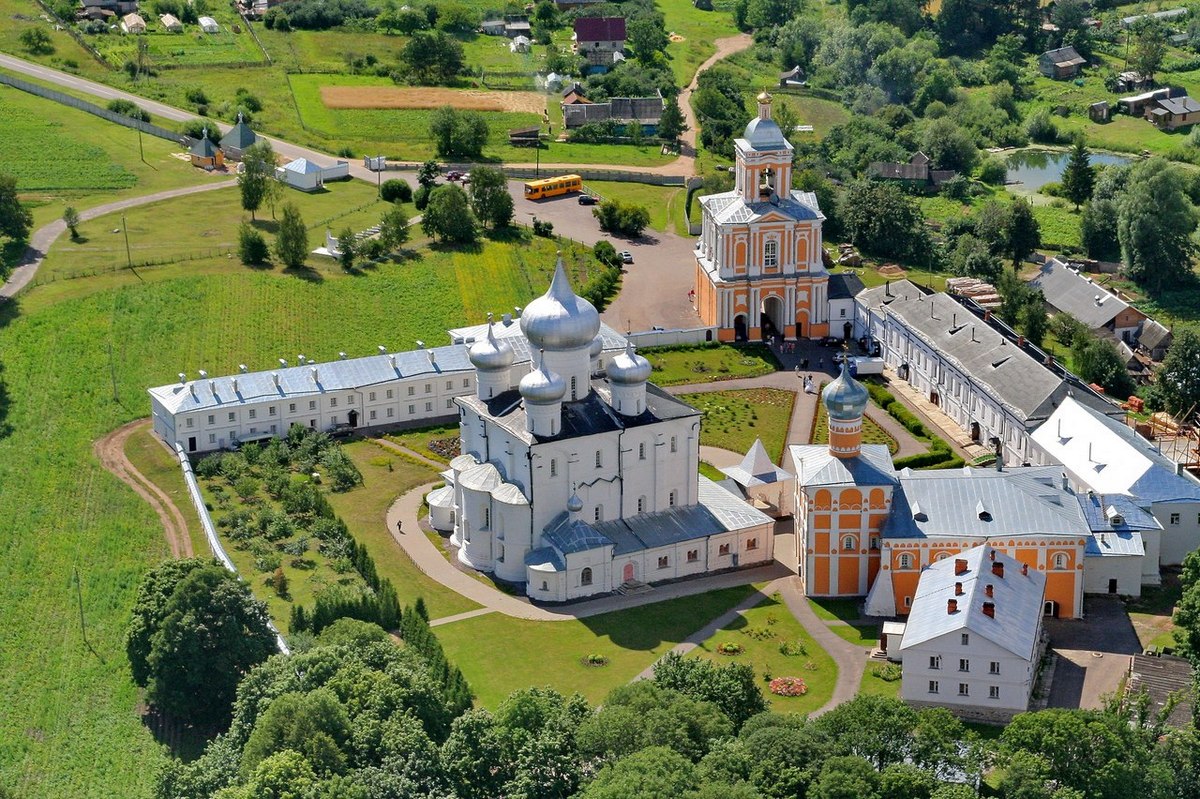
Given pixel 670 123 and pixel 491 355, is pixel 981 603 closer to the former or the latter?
pixel 491 355

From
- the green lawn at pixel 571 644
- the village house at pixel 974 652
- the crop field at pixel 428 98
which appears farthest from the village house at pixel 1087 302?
the crop field at pixel 428 98

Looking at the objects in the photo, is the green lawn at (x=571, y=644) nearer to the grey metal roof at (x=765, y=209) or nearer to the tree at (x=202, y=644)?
the tree at (x=202, y=644)

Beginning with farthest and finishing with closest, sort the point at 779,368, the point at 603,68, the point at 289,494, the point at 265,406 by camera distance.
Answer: the point at 603,68
the point at 779,368
the point at 265,406
the point at 289,494

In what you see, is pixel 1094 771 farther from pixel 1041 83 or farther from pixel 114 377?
pixel 1041 83

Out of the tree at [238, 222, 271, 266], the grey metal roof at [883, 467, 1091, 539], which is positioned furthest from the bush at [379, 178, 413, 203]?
the grey metal roof at [883, 467, 1091, 539]

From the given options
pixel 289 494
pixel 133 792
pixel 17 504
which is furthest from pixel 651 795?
pixel 17 504

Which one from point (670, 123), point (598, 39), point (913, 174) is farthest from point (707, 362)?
point (598, 39)
